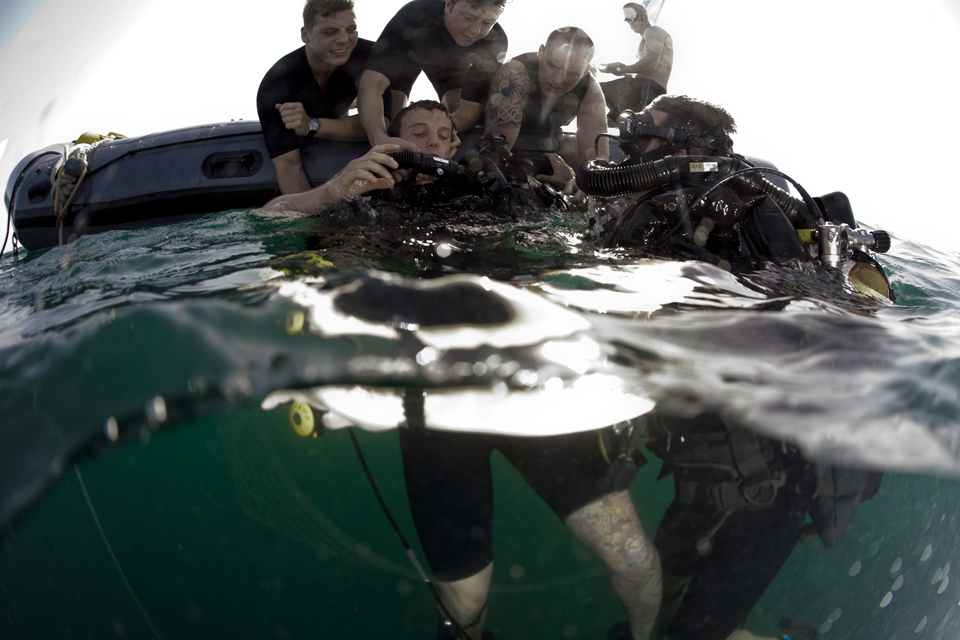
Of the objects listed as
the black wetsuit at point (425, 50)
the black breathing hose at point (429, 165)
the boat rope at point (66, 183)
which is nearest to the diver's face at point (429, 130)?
the black breathing hose at point (429, 165)

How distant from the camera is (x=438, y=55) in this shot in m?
3.76

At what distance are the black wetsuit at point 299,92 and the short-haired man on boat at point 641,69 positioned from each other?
5.84 ft

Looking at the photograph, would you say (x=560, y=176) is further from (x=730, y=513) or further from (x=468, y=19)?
(x=730, y=513)

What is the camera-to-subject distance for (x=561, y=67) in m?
3.84

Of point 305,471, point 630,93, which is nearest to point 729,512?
point 305,471

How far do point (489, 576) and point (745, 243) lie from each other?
161 cm

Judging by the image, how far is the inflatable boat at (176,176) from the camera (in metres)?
3.88

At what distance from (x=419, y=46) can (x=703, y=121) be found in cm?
218

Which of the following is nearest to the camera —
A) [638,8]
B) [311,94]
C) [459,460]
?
[459,460]

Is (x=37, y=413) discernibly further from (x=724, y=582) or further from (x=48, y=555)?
(x=724, y=582)

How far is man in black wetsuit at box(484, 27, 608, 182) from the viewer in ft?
12.4

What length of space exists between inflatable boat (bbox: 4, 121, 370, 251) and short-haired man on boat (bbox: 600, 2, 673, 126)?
198 centimetres

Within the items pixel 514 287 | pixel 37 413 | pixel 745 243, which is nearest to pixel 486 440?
pixel 514 287

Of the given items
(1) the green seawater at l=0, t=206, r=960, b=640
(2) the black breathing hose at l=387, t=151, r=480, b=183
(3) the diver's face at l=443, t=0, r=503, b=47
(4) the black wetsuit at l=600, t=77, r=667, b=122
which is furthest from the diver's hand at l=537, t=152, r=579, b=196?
(1) the green seawater at l=0, t=206, r=960, b=640
